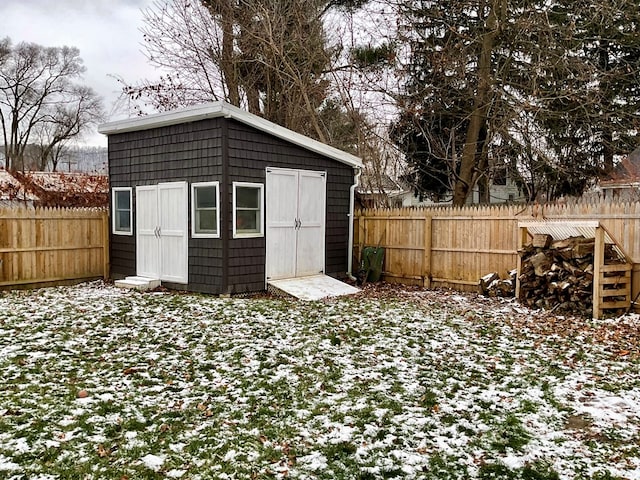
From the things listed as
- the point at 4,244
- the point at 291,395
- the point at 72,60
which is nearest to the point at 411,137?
the point at 4,244

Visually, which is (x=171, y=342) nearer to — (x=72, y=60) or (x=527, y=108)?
(x=527, y=108)

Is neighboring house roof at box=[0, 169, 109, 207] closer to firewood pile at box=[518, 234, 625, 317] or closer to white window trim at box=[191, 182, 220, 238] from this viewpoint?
white window trim at box=[191, 182, 220, 238]

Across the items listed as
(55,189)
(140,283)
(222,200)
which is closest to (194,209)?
(222,200)

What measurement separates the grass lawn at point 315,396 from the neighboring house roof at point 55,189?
10.4m

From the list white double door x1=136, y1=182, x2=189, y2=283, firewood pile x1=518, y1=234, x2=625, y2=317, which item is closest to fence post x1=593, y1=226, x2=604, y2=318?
firewood pile x1=518, y1=234, x2=625, y2=317

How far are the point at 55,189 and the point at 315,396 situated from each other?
1870 centimetres

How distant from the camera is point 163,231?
9953mm

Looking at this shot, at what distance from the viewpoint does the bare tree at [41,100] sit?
31.4 meters

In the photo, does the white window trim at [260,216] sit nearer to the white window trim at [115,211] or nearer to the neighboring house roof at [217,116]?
the neighboring house roof at [217,116]

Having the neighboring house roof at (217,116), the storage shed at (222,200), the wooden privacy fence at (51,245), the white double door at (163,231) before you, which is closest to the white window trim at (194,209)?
the storage shed at (222,200)

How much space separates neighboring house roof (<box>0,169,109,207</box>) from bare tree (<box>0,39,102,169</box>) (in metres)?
12.2

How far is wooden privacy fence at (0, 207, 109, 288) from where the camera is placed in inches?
392

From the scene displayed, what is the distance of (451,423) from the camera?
386cm

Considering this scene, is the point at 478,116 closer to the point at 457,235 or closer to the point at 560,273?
the point at 457,235
